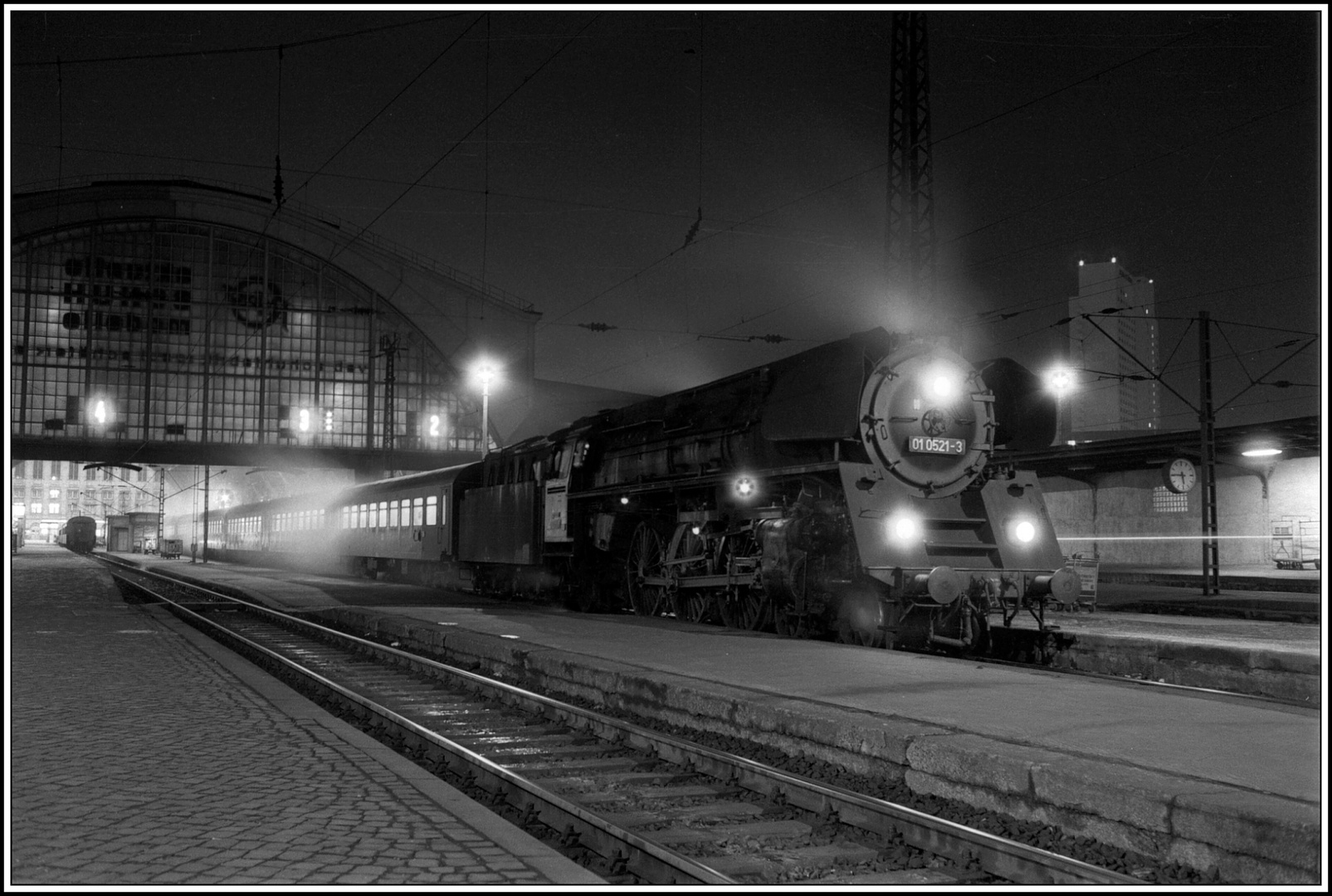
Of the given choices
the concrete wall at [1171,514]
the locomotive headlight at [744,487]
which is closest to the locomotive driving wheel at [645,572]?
the locomotive headlight at [744,487]

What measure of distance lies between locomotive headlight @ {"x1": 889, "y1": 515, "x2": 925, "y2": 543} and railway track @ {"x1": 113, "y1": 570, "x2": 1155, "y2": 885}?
441 cm

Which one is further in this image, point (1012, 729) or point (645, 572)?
point (645, 572)

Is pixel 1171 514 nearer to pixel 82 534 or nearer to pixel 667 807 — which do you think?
pixel 667 807

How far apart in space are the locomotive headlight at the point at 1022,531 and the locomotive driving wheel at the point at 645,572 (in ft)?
18.2

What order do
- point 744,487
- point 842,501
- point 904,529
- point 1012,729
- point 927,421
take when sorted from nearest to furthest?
point 1012,729
point 904,529
point 842,501
point 927,421
point 744,487

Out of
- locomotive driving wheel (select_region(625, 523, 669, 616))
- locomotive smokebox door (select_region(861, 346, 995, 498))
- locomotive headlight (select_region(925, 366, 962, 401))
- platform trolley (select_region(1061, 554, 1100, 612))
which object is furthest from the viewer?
platform trolley (select_region(1061, 554, 1100, 612))

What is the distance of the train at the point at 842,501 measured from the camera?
37.9ft

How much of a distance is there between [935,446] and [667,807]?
7.18 meters

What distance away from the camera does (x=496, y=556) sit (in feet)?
74.3

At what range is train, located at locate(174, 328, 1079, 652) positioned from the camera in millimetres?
11562

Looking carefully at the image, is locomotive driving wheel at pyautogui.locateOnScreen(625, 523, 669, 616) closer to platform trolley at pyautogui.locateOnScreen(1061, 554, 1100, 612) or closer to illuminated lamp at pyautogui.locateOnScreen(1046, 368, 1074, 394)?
platform trolley at pyautogui.locateOnScreen(1061, 554, 1100, 612)

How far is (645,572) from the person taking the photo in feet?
54.4

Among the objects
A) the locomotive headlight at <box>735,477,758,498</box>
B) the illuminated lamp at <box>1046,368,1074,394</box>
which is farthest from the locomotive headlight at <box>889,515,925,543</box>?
the illuminated lamp at <box>1046,368,1074,394</box>

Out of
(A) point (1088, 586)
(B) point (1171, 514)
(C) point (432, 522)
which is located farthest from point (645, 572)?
(B) point (1171, 514)
